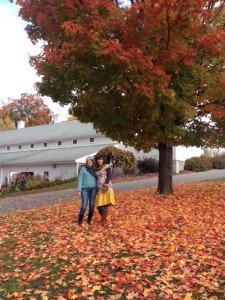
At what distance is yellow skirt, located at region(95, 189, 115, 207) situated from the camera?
26.7ft

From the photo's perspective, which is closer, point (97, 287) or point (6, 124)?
point (97, 287)

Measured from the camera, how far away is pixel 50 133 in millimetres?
37250

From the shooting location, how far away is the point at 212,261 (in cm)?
583

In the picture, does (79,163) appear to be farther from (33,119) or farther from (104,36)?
(33,119)

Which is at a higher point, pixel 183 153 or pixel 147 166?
pixel 183 153

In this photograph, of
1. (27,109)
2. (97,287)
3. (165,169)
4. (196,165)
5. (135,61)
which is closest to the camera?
(97,287)

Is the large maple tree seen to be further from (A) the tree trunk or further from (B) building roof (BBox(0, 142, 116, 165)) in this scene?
(B) building roof (BBox(0, 142, 116, 165))

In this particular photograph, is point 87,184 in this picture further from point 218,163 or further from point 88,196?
point 218,163

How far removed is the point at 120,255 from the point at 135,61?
4543 mm

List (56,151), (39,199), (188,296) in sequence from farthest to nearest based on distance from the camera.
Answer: (56,151), (39,199), (188,296)

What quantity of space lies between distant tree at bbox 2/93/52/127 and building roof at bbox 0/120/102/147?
64.5 feet

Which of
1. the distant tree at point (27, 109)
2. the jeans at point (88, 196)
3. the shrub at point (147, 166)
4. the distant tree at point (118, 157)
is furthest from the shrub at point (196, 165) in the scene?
the distant tree at point (27, 109)

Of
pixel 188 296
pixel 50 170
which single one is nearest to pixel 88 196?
pixel 188 296

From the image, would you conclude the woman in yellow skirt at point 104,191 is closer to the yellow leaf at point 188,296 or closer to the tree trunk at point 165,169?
the yellow leaf at point 188,296
